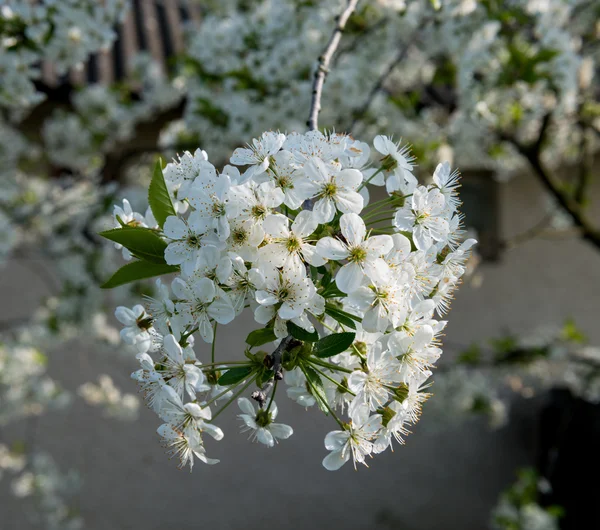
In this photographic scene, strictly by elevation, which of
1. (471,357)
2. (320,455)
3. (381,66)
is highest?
(381,66)

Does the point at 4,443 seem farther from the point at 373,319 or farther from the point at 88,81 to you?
the point at 373,319

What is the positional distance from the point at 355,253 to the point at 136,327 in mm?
467

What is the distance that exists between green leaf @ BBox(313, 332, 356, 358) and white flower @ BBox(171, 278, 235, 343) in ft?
0.49

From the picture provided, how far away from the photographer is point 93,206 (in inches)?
139

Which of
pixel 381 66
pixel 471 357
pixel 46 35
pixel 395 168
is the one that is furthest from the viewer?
pixel 471 357

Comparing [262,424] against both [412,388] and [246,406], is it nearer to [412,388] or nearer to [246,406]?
[246,406]

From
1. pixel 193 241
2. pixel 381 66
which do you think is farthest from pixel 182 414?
pixel 381 66

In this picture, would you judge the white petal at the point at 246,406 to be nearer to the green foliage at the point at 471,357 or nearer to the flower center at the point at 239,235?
the flower center at the point at 239,235

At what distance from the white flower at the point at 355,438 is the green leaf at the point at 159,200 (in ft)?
1.54

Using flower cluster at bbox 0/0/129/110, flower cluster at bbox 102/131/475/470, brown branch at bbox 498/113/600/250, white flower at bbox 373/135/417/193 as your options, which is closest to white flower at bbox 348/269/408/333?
flower cluster at bbox 102/131/475/470

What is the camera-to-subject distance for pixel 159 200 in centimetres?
110

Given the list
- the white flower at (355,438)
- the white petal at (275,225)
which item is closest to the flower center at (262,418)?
the white flower at (355,438)

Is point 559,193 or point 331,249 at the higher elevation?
point 331,249

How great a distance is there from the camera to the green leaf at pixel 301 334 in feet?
3.14
